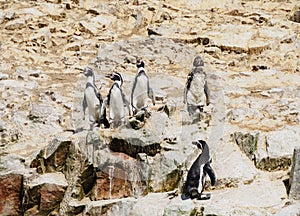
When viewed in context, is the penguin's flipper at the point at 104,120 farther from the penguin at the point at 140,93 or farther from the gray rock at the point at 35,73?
the gray rock at the point at 35,73

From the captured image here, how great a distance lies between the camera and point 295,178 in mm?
6648

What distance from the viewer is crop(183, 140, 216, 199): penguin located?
6.64 m

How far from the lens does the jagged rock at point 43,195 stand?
7.65 m

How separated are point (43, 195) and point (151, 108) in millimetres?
→ 2573

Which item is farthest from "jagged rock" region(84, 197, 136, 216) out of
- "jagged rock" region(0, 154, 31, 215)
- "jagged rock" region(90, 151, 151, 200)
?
"jagged rock" region(0, 154, 31, 215)

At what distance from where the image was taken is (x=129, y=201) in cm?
718

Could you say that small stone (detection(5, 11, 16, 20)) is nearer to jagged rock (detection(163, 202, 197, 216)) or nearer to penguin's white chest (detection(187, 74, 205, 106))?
penguin's white chest (detection(187, 74, 205, 106))

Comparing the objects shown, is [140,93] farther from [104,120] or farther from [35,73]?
[35,73]

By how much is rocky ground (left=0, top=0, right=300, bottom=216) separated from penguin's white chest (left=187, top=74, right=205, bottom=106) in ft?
0.79

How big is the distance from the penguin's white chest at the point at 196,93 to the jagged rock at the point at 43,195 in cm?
230

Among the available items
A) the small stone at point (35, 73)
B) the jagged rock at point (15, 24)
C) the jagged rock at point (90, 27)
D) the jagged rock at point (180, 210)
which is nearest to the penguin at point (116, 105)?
the jagged rock at point (180, 210)

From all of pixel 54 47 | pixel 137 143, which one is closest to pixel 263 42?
pixel 54 47

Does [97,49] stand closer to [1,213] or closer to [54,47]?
[54,47]

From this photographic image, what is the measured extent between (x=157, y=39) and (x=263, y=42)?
248 centimetres
